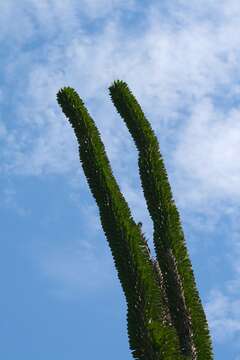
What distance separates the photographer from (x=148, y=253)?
809 cm

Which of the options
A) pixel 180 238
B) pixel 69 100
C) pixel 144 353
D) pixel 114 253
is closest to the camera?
pixel 144 353

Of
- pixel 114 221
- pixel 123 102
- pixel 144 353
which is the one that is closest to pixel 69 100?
pixel 123 102

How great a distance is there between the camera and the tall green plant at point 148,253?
7.27 m

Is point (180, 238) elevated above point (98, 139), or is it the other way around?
point (98, 139)

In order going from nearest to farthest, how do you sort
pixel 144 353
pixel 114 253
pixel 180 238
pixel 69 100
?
pixel 144 353
pixel 114 253
pixel 180 238
pixel 69 100

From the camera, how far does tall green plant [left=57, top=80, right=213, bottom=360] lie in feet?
23.9

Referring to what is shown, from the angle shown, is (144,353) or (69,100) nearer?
(144,353)

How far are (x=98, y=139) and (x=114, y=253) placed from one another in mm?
1682

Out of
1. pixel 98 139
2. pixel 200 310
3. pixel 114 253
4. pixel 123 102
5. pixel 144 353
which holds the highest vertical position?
pixel 123 102

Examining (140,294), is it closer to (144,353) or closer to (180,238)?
(144,353)

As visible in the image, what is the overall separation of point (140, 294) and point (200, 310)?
95 cm

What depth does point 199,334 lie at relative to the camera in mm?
7785

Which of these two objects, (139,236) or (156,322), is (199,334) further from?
(139,236)

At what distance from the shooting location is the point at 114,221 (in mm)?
7852
